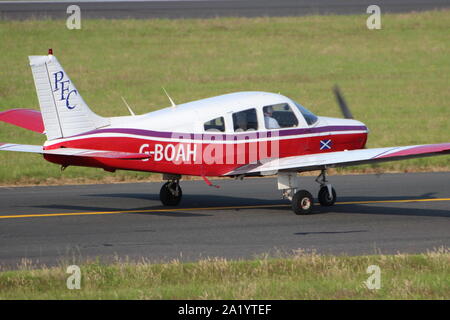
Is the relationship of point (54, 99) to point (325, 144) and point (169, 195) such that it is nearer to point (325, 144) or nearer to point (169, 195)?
point (169, 195)

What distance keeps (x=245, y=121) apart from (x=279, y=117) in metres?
0.80

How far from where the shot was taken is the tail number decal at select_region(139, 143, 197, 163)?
16.5 meters

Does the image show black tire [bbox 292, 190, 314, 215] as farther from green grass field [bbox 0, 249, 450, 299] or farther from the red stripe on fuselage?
green grass field [bbox 0, 249, 450, 299]

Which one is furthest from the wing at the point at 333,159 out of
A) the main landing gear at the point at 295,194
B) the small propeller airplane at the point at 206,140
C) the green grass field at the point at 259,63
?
the green grass field at the point at 259,63

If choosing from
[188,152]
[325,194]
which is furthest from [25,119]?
→ [325,194]

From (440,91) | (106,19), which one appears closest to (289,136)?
(440,91)

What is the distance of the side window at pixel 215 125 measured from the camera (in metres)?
16.9

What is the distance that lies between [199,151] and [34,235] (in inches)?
142

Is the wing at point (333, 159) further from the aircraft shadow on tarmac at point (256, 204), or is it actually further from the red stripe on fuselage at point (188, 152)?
the aircraft shadow on tarmac at point (256, 204)

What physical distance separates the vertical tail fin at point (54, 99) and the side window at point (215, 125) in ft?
7.94

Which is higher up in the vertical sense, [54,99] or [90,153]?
[54,99]

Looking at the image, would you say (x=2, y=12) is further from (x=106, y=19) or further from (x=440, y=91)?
(x=440, y=91)

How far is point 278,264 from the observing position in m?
12.5

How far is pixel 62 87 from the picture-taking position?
53.2 ft
